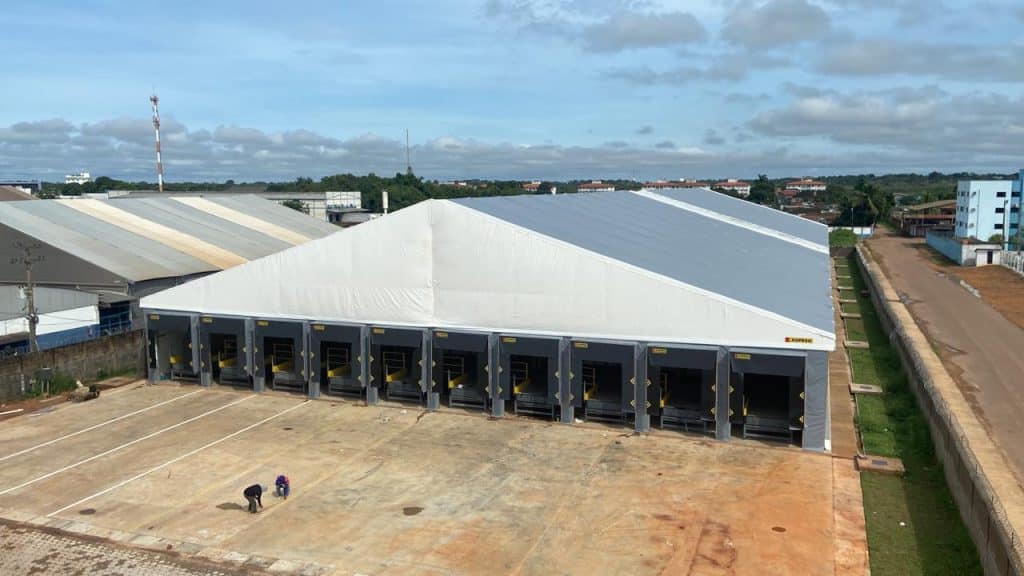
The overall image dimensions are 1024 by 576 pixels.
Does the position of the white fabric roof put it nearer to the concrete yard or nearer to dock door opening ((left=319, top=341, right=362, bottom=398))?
dock door opening ((left=319, top=341, right=362, bottom=398))

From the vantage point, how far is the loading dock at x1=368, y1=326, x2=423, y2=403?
1016 inches

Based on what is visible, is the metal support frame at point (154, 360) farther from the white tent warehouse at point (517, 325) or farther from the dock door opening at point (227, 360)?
the dock door opening at point (227, 360)

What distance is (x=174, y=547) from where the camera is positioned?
51.3 ft

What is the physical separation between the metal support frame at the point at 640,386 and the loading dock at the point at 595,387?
159 mm

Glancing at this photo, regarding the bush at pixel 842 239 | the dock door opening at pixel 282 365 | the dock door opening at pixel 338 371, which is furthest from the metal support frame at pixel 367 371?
the bush at pixel 842 239

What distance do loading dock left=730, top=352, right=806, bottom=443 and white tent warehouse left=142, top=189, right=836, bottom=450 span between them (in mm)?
54

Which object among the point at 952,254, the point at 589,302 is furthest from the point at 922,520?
the point at 952,254

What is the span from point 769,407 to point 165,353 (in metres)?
22.0

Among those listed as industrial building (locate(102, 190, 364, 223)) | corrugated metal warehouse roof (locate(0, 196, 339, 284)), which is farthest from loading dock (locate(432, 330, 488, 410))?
industrial building (locate(102, 190, 364, 223))

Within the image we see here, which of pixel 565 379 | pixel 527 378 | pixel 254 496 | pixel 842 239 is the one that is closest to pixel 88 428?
pixel 254 496

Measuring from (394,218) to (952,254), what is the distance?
6864 centimetres

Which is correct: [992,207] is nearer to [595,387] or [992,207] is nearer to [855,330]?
[855,330]

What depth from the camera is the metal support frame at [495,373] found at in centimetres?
2459

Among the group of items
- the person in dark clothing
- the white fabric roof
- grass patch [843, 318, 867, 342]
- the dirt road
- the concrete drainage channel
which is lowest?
grass patch [843, 318, 867, 342]
